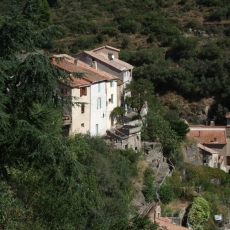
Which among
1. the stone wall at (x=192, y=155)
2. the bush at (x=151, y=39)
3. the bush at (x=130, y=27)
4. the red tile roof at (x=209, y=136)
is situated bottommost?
the stone wall at (x=192, y=155)

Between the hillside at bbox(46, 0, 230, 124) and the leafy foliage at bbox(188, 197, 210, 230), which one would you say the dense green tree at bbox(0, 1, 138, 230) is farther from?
the hillside at bbox(46, 0, 230, 124)

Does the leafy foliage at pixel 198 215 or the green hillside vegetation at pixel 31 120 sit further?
the leafy foliage at pixel 198 215

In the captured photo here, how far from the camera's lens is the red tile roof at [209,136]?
41719mm

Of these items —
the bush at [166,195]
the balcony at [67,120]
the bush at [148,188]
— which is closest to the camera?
the bush at [148,188]

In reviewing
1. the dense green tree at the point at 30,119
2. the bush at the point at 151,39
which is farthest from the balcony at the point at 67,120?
the bush at the point at 151,39

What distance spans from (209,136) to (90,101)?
14.4 metres

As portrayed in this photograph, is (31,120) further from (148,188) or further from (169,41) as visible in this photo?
(169,41)

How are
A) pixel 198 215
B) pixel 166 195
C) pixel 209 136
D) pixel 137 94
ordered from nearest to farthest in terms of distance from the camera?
1. pixel 198 215
2. pixel 166 195
3. pixel 137 94
4. pixel 209 136

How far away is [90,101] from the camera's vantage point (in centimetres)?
3112

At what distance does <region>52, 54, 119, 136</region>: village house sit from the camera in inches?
1164

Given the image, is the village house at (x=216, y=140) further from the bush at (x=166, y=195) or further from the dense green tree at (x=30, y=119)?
the dense green tree at (x=30, y=119)

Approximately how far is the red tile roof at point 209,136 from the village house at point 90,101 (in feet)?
33.5

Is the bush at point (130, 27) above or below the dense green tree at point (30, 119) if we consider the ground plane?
above

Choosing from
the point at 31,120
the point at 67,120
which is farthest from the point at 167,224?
the point at 31,120
